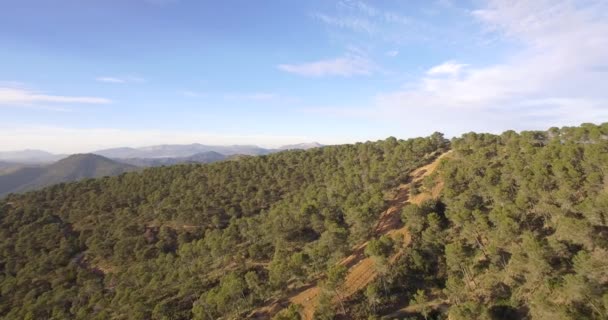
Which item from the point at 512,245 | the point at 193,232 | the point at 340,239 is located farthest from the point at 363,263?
the point at 193,232

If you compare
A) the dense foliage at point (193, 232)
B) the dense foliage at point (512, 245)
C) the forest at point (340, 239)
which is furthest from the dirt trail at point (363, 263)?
the dense foliage at point (193, 232)

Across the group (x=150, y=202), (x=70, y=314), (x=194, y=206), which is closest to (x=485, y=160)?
(x=194, y=206)

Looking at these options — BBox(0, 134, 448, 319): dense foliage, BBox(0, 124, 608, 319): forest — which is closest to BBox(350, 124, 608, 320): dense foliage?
BBox(0, 124, 608, 319): forest

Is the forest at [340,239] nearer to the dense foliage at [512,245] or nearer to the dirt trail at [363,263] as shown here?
the dense foliage at [512,245]

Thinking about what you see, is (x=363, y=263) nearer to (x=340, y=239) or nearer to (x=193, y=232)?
(x=340, y=239)

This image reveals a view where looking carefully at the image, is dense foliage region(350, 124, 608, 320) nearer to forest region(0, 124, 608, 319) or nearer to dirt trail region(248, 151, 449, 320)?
forest region(0, 124, 608, 319)

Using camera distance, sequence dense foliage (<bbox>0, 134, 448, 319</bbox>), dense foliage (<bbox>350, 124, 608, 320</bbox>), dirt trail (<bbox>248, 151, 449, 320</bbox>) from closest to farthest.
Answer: dense foliage (<bbox>350, 124, 608, 320</bbox>) → dirt trail (<bbox>248, 151, 449, 320</bbox>) → dense foliage (<bbox>0, 134, 448, 319</bbox>)
